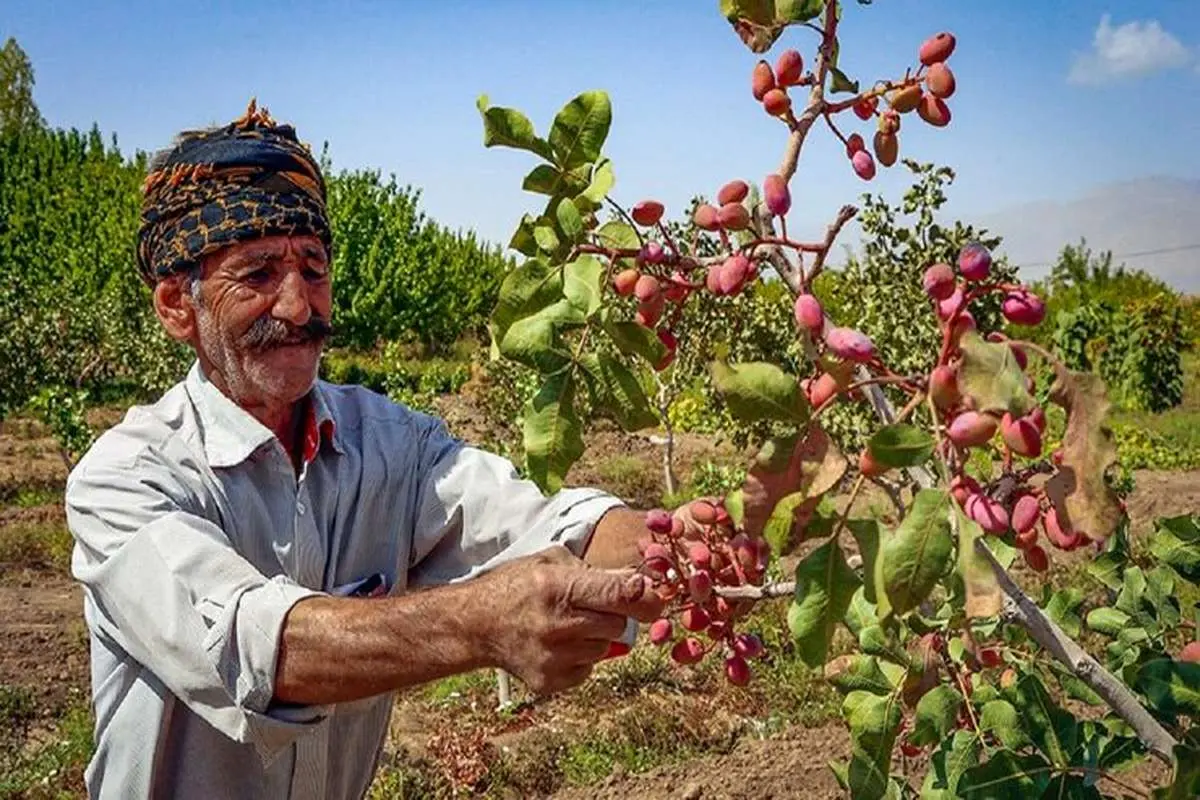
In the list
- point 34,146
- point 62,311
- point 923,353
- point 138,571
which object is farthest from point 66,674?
point 34,146

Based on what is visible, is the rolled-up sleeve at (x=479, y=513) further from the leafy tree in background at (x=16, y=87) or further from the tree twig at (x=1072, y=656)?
the leafy tree in background at (x=16, y=87)

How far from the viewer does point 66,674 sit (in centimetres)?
680

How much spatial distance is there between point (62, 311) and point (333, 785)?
14953 millimetres

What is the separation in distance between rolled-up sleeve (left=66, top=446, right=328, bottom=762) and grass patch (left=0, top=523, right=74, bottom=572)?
7.76m

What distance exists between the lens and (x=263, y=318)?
7.84 ft

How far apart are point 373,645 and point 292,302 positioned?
2.89 feet

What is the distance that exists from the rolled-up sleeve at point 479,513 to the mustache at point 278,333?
0.35 metres

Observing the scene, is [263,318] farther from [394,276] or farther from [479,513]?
[394,276]

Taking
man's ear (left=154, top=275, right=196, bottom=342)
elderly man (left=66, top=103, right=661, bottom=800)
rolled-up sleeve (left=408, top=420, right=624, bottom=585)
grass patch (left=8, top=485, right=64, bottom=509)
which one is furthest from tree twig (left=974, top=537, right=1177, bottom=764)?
grass patch (left=8, top=485, right=64, bottom=509)

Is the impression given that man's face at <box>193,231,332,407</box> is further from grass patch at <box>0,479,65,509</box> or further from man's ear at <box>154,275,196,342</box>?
grass patch at <box>0,479,65,509</box>

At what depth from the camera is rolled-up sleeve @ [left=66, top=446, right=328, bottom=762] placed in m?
1.79

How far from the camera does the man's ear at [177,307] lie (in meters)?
2.49

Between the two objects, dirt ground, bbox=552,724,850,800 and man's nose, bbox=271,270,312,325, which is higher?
man's nose, bbox=271,270,312,325

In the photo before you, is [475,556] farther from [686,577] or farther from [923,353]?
[923,353]
